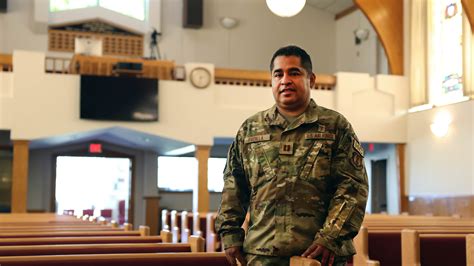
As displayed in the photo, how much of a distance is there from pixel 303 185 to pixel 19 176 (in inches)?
382

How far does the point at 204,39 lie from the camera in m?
15.8

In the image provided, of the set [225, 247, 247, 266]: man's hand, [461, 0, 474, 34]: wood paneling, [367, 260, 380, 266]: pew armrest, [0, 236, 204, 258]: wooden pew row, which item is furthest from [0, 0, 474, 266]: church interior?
[225, 247, 247, 266]: man's hand

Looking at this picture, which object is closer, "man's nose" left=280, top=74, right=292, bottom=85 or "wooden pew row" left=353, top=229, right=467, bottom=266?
"man's nose" left=280, top=74, right=292, bottom=85

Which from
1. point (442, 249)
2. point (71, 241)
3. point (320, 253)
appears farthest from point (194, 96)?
point (320, 253)

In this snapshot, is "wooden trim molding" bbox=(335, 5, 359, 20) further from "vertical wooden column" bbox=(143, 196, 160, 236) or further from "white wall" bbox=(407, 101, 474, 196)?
"vertical wooden column" bbox=(143, 196, 160, 236)

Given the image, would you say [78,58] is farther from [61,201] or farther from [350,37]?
[350,37]

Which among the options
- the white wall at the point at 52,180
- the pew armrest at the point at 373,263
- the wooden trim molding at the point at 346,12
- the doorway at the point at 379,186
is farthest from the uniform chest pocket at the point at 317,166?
the wooden trim molding at the point at 346,12

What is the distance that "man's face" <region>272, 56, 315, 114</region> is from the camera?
2318 millimetres

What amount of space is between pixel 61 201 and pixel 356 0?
7757 mm

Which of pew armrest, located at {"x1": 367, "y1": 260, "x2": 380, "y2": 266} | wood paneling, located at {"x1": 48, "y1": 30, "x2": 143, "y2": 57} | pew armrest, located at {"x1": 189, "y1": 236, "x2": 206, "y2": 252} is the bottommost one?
pew armrest, located at {"x1": 367, "y1": 260, "x2": 380, "y2": 266}

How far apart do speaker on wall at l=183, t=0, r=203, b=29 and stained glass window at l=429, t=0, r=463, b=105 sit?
5482mm

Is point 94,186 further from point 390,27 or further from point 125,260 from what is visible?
point 125,260

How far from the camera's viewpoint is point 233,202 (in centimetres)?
244

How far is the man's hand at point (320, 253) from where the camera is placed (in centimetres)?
Answer: 213
